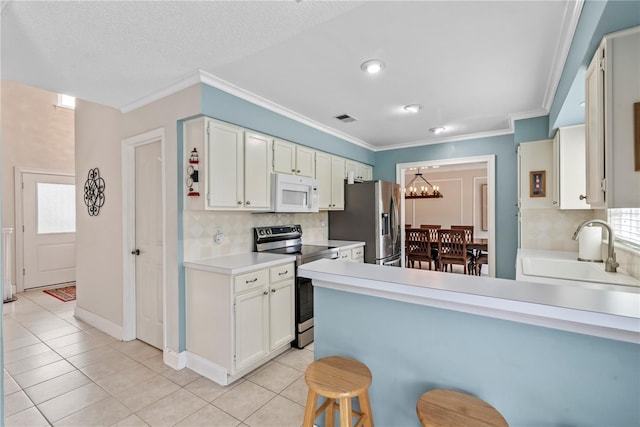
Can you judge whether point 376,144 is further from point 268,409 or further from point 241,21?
point 268,409

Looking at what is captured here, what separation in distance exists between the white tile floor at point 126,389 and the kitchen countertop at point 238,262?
90 cm

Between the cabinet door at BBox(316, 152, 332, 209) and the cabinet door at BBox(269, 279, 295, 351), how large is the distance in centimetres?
134

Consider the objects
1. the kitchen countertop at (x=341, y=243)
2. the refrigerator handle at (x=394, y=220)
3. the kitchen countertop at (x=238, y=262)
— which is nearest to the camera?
the kitchen countertop at (x=238, y=262)

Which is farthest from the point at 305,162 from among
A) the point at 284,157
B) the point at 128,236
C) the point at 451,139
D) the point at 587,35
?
the point at 587,35

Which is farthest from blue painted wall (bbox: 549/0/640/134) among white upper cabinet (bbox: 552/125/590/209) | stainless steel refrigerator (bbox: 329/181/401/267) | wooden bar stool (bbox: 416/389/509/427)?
stainless steel refrigerator (bbox: 329/181/401/267)

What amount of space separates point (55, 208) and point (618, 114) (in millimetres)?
7313

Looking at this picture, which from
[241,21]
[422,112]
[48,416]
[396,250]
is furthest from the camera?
[396,250]

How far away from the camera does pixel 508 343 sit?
118 cm

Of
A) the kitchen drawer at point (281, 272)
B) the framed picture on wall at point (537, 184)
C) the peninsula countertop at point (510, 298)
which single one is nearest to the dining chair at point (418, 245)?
the framed picture on wall at point (537, 184)

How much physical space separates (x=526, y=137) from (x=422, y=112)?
123 cm

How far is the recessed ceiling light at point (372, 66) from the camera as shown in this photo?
2196 millimetres

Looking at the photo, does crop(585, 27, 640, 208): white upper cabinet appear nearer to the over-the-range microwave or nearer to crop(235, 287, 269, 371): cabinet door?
crop(235, 287, 269, 371): cabinet door

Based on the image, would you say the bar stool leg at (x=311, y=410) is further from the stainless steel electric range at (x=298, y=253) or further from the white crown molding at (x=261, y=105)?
the white crown molding at (x=261, y=105)

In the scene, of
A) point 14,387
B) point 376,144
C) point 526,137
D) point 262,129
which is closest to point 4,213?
point 14,387
